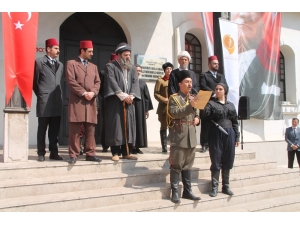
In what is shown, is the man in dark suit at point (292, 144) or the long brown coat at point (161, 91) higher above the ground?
the long brown coat at point (161, 91)

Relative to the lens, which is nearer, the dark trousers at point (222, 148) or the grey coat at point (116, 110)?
the dark trousers at point (222, 148)

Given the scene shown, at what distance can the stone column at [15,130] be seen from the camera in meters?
5.01

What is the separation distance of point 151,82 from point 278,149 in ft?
17.8

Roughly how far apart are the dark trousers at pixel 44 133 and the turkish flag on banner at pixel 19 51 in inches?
16.1

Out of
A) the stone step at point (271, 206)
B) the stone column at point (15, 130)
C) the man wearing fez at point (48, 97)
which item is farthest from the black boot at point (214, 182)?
the stone column at point (15, 130)

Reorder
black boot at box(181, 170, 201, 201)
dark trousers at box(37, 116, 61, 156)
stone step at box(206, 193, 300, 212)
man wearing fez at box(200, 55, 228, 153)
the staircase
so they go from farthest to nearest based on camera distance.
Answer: man wearing fez at box(200, 55, 228, 153), dark trousers at box(37, 116, 61, 156), stone step at box(206, 193, 300, 212), black boot at box(181, 170, 201, 201), the staircase

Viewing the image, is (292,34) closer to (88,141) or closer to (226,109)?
(226,109)

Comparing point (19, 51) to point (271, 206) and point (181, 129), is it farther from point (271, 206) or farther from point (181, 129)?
point (271, 206)

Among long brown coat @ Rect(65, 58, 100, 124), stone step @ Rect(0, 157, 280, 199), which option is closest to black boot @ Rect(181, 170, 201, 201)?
stone step @ Rect(0, 157, 280, 199)

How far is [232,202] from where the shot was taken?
514cm

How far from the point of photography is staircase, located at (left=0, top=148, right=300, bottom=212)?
429 cm

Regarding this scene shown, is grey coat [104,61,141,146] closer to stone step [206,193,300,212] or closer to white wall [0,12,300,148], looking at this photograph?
stone step [206,193,300,212]

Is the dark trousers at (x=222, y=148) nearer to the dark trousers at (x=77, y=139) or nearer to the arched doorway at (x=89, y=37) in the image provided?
the dark trousers at (x=77, y=139)

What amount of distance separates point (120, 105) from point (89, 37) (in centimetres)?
391
